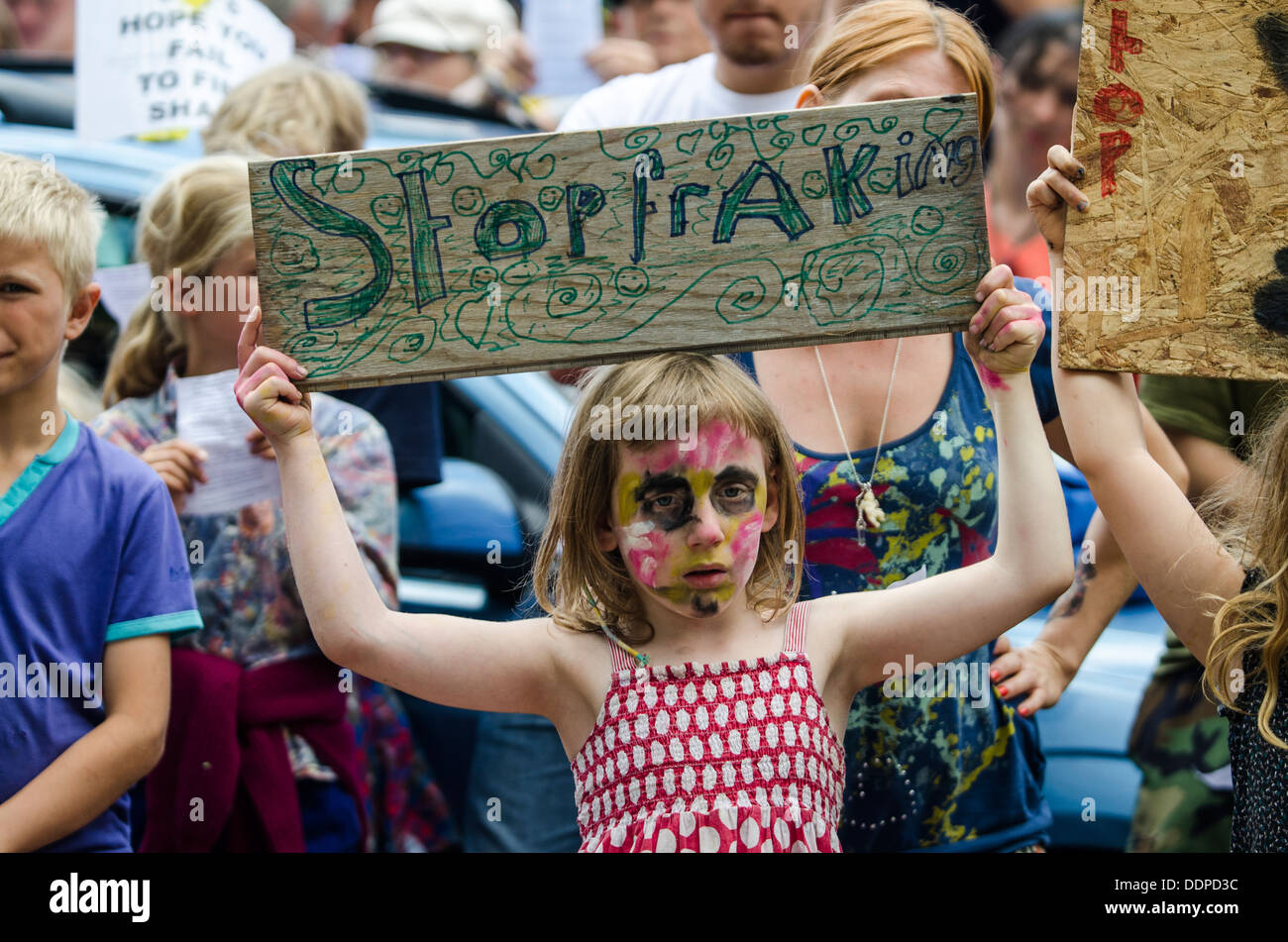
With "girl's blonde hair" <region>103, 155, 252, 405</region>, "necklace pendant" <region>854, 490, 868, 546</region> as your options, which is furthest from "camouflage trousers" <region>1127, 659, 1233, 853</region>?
"girl's blonde hair" <region>103, 155, 252, 405</region>

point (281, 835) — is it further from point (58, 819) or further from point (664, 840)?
point (664, 840)

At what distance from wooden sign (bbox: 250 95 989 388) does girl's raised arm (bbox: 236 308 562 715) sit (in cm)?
9

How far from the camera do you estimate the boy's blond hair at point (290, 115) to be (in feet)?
12.5

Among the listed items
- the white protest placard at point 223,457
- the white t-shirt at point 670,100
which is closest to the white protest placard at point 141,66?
the white t-shirt at point 670,100

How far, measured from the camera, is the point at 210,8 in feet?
13.6

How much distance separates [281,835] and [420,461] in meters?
1.06

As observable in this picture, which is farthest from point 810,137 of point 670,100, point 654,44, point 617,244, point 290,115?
point 654,44

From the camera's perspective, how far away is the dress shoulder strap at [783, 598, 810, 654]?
2.31 m

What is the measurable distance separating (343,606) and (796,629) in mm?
687

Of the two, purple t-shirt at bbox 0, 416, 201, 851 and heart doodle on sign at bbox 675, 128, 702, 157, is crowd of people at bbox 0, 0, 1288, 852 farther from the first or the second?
heart doodle on sign at bbox 675, 128, 702, 157

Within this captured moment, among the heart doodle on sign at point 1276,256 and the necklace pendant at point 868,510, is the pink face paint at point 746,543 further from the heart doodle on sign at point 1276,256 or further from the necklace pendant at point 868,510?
the heart doodle on sign at point 1276,256

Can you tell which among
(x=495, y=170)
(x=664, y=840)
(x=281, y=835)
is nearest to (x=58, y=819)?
(x=281, y=835)

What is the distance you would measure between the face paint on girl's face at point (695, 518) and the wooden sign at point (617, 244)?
173 mm

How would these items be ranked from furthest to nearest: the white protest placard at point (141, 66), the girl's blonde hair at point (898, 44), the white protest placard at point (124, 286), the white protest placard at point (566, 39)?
the white protest placard at point (566, 39)
the white protest placard at point (141, 66)
the white protest placard at point (124, 286)
the girl's blonde hair at point (898, 44)
